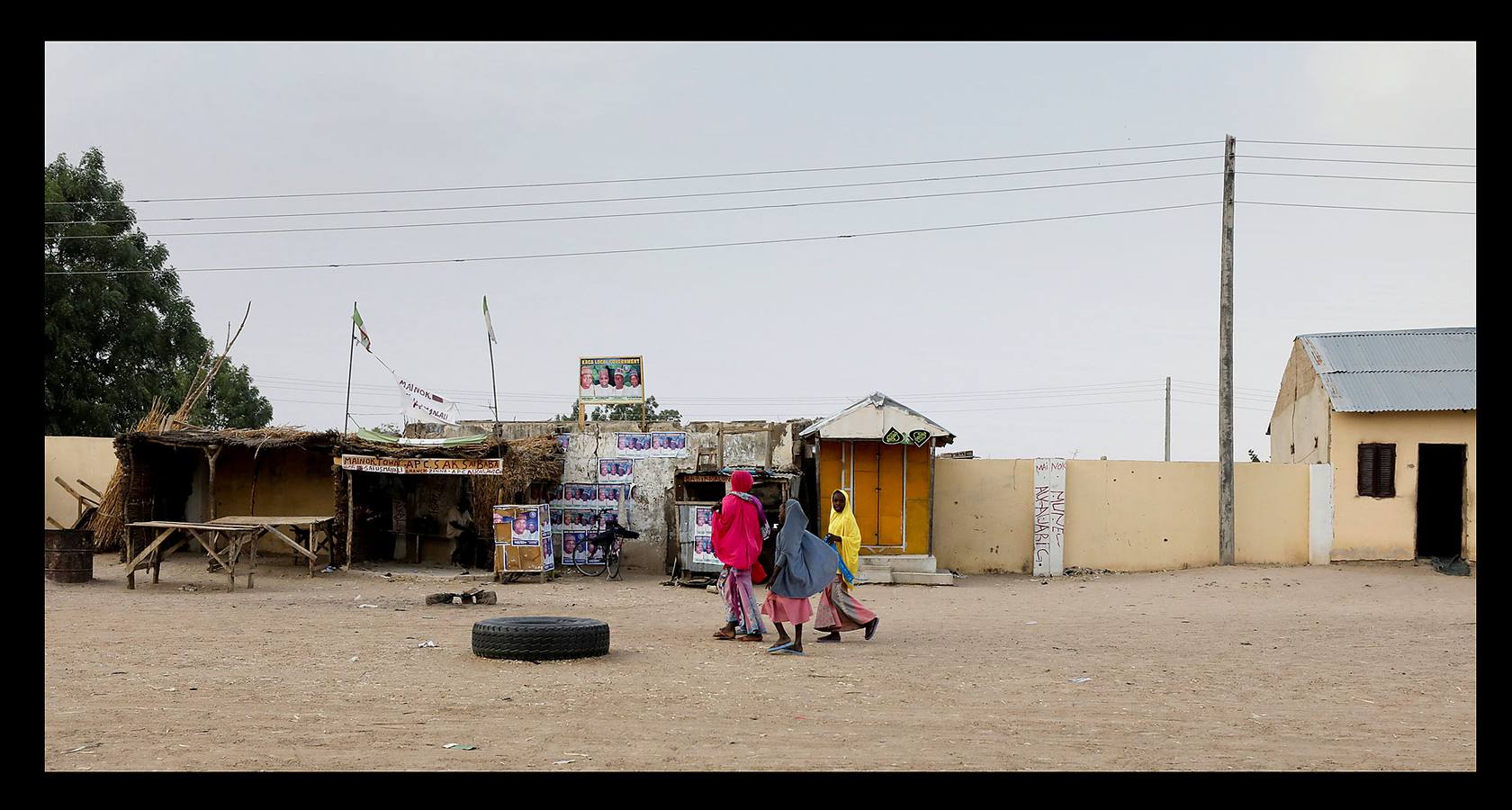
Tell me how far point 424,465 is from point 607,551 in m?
3.47

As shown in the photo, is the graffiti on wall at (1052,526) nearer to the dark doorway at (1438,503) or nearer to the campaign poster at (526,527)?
the dark doorway at (1438,503)

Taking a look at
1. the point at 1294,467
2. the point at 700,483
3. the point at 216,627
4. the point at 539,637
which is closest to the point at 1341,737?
the point at 539,637

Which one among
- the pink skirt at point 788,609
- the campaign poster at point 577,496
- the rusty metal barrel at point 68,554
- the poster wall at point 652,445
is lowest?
the rusty metal barrel at point 68,554

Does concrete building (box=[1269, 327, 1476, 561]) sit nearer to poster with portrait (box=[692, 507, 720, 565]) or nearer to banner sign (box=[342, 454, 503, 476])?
poster with portrait (box=[692, 507, 720, 565])

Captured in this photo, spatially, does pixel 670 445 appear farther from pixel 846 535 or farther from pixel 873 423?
pixel 846 535

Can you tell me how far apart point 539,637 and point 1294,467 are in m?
16.7

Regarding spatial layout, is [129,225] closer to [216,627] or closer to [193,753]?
[216,627]

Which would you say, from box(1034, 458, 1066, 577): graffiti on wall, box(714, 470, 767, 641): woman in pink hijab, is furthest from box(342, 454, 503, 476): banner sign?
box(1034, 458, 1066, 577): graffiti on wall

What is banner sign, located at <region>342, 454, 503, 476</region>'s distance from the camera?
19.3 metres

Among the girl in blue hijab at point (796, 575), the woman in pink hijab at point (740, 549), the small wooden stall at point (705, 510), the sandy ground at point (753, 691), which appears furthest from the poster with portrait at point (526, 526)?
the girl in blue hijab at point (796, 575)

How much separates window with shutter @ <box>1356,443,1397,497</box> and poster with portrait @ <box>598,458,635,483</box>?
1339 cm

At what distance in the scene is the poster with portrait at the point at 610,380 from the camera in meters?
21.2

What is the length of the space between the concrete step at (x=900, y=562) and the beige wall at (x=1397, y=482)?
25.4 ft

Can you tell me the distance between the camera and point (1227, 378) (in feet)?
71.8
